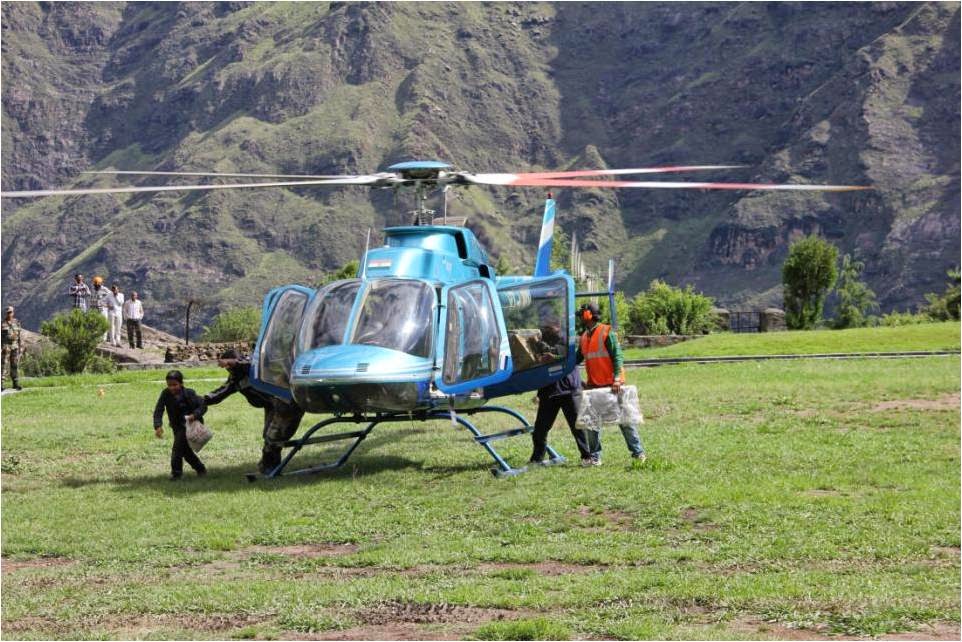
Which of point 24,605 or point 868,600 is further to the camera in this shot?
point 24,605

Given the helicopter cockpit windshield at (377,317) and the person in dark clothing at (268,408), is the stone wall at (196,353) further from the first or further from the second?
the helicopter cockpit windshield at (377,317)

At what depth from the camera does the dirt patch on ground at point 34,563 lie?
11.1 metres

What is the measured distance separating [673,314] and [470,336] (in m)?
39.3

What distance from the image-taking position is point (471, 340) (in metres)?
15.0

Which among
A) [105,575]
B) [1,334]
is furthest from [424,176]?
[1,334]

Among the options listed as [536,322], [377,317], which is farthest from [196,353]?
[377,317]

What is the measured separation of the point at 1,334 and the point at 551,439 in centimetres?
1508

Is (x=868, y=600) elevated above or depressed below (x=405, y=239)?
below

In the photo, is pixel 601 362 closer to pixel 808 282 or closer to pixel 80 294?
pixel 80 294

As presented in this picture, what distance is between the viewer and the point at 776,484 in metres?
13.4

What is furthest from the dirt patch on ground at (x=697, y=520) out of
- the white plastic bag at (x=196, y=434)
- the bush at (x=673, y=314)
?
the bush at (x=673, y=314)

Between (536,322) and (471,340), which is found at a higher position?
(536,322)

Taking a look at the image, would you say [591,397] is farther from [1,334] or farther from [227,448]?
[1,334]

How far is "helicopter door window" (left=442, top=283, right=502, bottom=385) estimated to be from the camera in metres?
14.7
